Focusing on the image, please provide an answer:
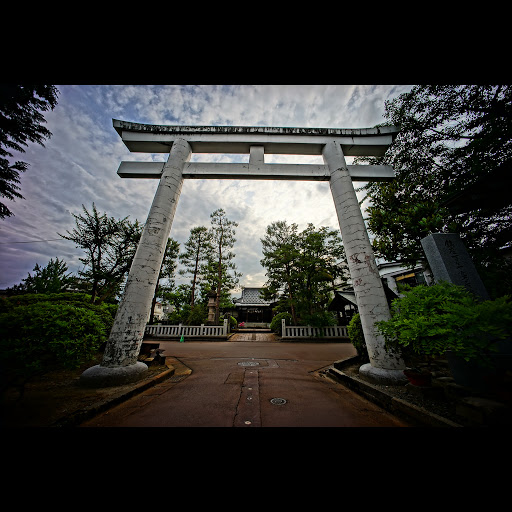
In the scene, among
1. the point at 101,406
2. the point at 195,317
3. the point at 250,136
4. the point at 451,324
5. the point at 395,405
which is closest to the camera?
the point at 451,324

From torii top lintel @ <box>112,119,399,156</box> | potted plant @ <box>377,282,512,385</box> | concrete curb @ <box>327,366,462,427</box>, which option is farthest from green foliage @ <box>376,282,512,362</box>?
torii top lintel @ <box>112,119,399,156</box>

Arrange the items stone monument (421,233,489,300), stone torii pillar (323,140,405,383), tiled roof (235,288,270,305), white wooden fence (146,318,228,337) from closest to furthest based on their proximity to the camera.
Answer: stone torii pillar (323,140,405,383), stone monument (421,233,489,300), white wooden fence (146,318,228,337), tiled roof (235,288,270,305)

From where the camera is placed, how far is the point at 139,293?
3.93 metres

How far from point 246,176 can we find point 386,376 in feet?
17.7

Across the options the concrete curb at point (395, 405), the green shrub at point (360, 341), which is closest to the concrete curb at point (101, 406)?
the concrete curb at point (395, 405)

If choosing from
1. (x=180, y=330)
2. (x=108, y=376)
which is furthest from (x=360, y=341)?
(x=180, y=330)

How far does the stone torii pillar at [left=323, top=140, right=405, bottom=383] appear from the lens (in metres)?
3.63

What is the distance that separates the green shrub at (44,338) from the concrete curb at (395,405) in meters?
4.35

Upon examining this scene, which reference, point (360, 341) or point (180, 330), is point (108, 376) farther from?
point (180, 330)

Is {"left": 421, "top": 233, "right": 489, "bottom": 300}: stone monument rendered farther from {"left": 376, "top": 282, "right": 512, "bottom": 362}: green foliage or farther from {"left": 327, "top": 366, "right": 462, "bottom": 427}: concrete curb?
{"left": 327, "top": 366, "right": 462, "bottom": 427}: concrete curb

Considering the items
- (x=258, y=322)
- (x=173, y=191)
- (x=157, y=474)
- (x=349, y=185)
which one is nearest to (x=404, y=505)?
(x=157, y=474)
